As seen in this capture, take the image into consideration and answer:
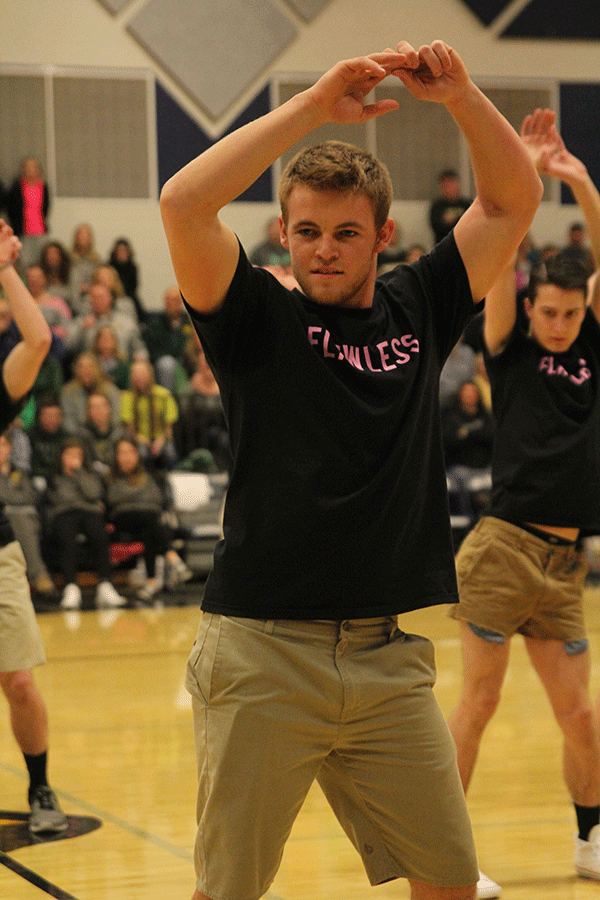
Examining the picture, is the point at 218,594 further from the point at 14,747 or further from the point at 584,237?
the point at 584,237

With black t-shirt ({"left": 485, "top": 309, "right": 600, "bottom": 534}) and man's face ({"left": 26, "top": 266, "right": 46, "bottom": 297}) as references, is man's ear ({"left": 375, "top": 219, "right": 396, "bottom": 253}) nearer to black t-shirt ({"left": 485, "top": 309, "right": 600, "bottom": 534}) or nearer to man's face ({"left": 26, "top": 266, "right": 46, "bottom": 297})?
black t-shirt ({"left": 485, "top": 309, "right": 600, "bottom": 534})

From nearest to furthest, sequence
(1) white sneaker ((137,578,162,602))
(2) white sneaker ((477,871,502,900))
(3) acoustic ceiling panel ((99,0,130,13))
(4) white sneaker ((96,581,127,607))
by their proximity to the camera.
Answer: (2) white sneaker ((477,871,502,900)), (4) white sneaker ((96,581,127,607)), (1) white sneaker ((137,578,162,602)), (3) acoustic ceiling panel ((99,0,130,13))

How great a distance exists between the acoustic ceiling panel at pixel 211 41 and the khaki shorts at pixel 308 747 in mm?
13115

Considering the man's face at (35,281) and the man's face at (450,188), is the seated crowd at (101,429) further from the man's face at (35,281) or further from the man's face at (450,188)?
the man's face at (450,188)

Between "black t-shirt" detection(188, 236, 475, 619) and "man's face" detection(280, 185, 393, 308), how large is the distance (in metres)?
0.05

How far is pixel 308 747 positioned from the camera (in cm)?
237

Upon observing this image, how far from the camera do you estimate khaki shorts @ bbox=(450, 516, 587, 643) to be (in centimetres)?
391

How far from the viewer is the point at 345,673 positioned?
2.37 metres

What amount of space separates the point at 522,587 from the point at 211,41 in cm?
1214

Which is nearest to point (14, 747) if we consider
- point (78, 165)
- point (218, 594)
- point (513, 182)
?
point (218, 594)

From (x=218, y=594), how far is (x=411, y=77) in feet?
3.58

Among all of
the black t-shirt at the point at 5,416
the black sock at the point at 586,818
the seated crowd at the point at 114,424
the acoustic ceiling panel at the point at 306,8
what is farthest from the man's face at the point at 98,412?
the black sock at the point at 586,818

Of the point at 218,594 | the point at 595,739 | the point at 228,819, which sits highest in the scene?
the point at 218,594

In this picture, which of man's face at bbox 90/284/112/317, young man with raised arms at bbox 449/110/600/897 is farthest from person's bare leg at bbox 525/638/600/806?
man's face at bbox 90/284/112/317
